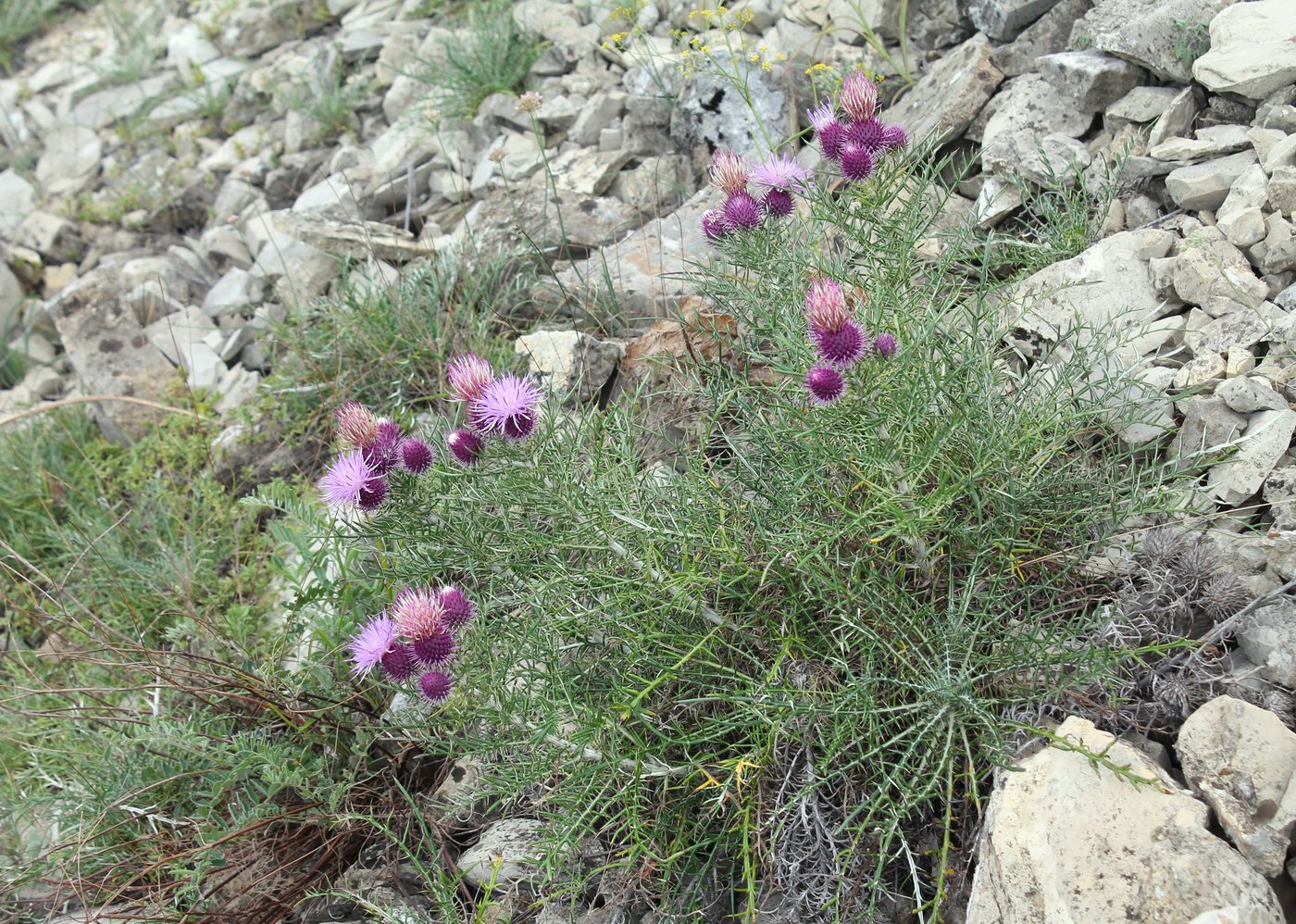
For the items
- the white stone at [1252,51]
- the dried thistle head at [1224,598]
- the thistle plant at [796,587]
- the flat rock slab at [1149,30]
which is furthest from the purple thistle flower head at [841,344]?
the flat rock slab at [1149,30]

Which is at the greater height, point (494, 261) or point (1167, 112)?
point (1167, 112)

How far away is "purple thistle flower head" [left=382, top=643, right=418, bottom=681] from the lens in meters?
2.49

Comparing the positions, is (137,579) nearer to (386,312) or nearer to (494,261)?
(386,312)

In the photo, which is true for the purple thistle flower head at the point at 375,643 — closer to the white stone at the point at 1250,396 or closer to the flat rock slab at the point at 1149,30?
the white stone at the point at 1250,396

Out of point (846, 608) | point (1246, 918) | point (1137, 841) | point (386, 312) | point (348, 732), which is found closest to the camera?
point (1246, 918)

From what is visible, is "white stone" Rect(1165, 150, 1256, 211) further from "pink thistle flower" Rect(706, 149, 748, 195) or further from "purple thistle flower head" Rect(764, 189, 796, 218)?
"pink thistle flower" Rect(706, 149, 748, 195)

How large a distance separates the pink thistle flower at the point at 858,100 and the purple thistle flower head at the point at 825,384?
757mm

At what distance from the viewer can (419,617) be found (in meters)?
2.45

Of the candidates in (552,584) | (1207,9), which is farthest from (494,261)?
(1207,9)

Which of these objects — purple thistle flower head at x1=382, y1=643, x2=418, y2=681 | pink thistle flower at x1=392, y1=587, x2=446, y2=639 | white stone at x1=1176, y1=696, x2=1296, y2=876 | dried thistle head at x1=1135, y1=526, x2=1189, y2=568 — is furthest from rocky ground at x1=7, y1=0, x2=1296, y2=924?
pink thistle flower at x1=392, y1=587, x2=446, y2=639

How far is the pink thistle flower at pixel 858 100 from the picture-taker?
260cm

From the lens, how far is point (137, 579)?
14.0ft

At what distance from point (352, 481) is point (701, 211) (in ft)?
7.95

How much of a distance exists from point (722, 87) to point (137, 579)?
3429 millimetres
